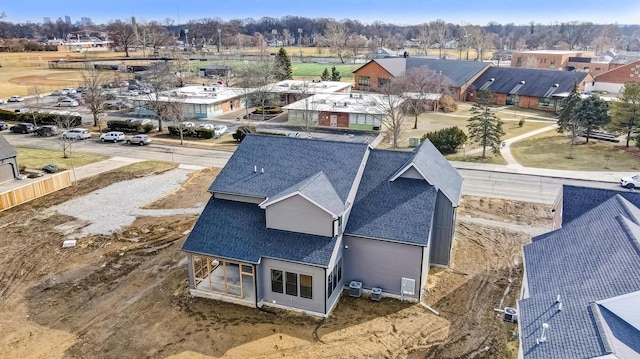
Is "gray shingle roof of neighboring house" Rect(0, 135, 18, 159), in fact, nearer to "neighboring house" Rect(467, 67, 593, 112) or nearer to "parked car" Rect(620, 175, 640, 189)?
"parked car" Rect(620, 175, 640, 189)

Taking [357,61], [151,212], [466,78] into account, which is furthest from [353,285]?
[357,61]

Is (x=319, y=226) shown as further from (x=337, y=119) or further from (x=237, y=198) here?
(x=337, y=119)

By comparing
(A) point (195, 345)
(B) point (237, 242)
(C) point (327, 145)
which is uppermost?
(C) point (327, 145)

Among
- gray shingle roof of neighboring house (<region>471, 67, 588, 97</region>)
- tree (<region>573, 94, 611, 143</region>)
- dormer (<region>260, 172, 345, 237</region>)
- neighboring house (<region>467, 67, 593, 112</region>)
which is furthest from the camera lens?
gray shingle roof of neighboring house (<region>471, 67, 588, 97</region>)

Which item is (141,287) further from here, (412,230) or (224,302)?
(412,230)

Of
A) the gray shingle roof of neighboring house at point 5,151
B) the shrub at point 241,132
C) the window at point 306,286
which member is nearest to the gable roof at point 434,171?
the window at point 306,286

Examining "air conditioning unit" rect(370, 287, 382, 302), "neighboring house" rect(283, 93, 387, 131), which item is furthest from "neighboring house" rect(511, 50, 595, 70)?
"air conditioning unit" rect(370, 287, 382, 302)

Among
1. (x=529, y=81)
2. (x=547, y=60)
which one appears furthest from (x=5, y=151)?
(x=547, y=60)
